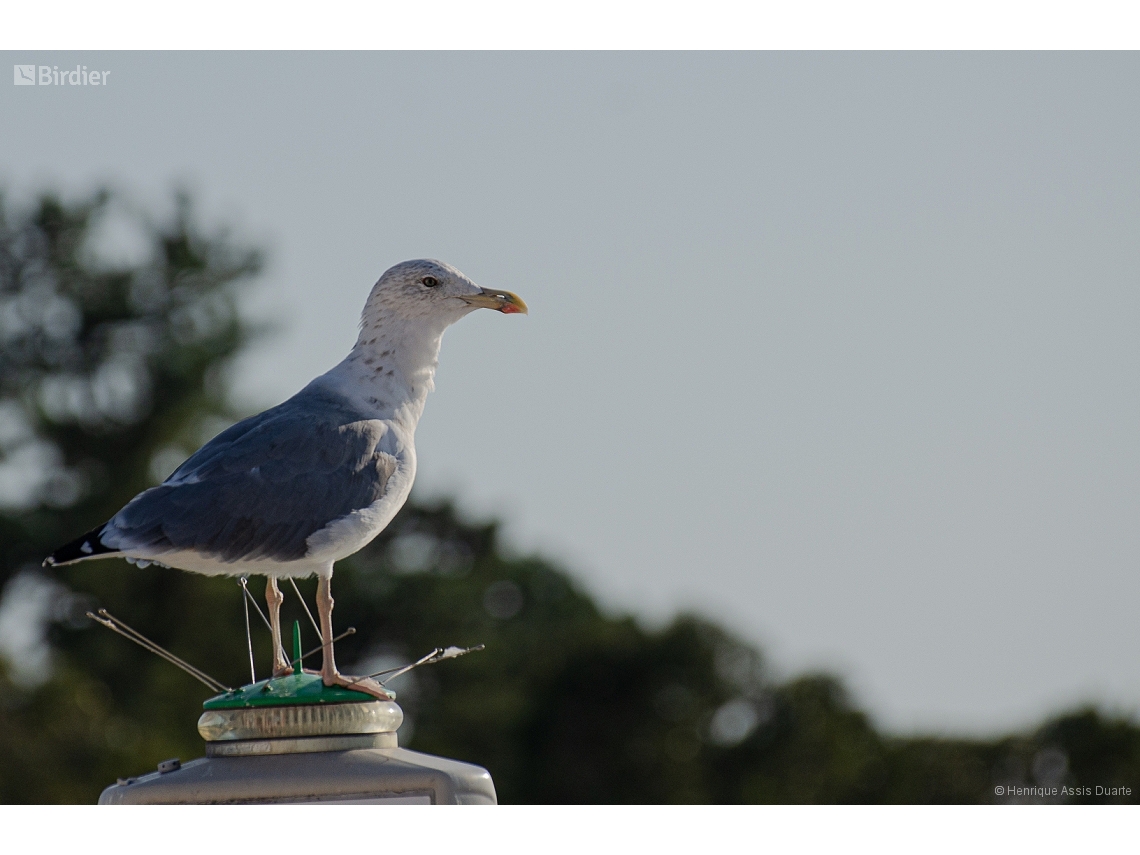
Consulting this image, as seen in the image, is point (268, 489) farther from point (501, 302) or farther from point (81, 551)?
point (501, 302)

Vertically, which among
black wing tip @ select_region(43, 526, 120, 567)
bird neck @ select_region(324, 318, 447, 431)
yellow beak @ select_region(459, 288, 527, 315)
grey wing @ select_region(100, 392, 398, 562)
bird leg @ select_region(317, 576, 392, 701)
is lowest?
bird leg @ select_region(317, 576, 392, 701)

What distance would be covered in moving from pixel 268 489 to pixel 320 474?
197 millimetres

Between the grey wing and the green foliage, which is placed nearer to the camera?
the grey wing

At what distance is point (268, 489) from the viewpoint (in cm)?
594

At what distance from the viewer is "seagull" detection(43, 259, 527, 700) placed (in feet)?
19.1

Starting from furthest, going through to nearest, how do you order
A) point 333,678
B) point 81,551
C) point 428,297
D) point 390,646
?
point 390,646
point 428,297
point 333,678
point 81,551

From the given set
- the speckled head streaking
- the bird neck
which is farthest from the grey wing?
the speckled head streaking

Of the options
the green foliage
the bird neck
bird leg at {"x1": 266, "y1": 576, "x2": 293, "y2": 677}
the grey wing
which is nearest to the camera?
the grey wing

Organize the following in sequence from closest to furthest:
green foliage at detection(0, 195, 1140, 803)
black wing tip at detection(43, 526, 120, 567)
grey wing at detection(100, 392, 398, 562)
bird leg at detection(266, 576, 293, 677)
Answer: black wing tip at detection(43, 526, 120, 567) → grey wing at detection(100, 392, 398, 562) → bird leg at detection(266, 576, 293, 677) → green foliage at detection(0, 195, 1140, 803)

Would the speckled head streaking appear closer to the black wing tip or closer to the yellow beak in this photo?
the yellow beak

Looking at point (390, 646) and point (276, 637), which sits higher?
point (390, 646)

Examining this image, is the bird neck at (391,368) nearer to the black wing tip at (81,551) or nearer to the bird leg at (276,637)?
the bird leg at (276,637)

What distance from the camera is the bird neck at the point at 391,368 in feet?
20.8

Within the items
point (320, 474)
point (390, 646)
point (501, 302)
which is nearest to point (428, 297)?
point (501, 302)
